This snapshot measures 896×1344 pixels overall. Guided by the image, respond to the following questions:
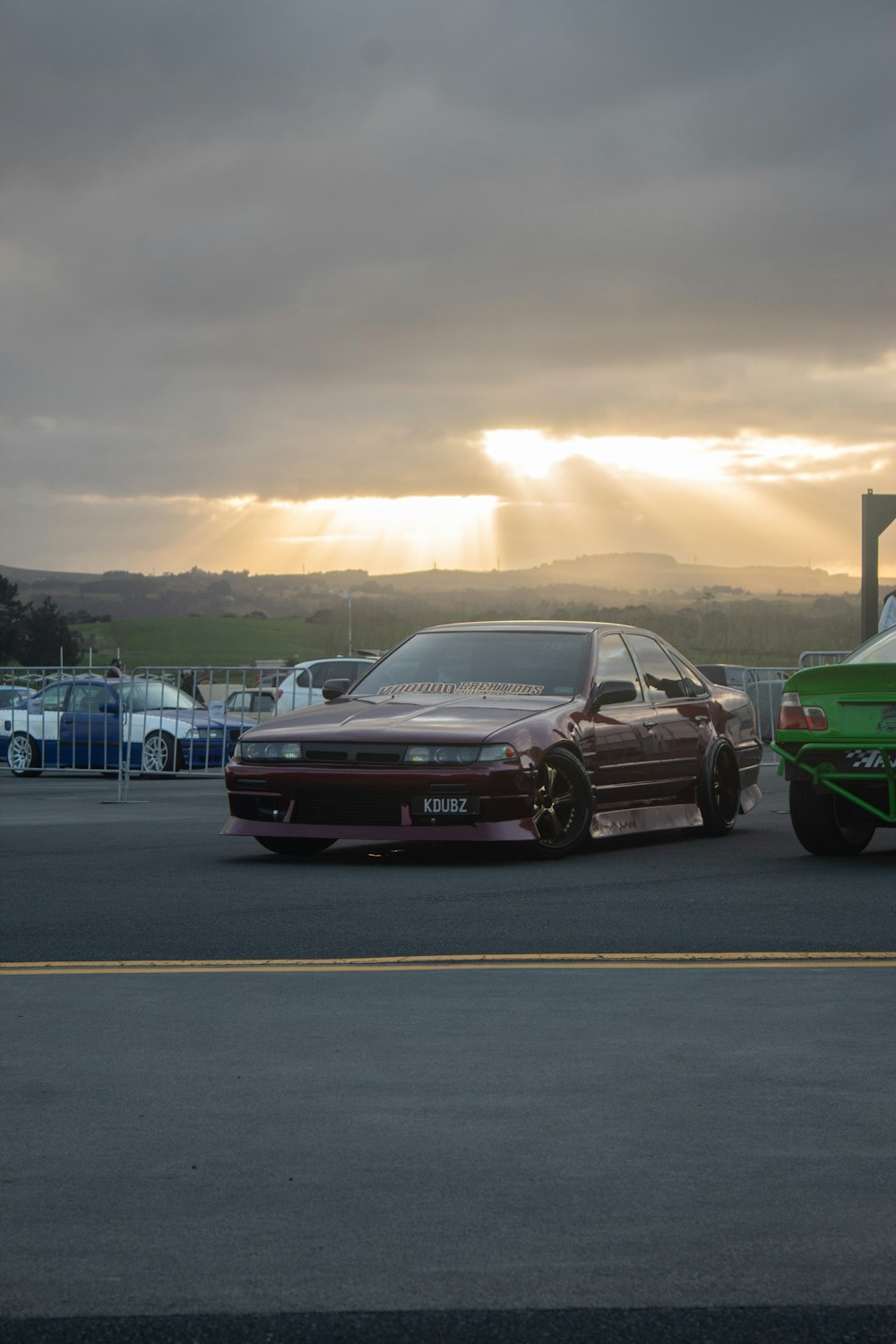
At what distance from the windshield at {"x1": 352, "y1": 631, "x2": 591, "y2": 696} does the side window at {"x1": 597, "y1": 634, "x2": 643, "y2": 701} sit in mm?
142

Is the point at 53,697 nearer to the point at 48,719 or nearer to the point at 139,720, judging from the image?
the point at 48,719

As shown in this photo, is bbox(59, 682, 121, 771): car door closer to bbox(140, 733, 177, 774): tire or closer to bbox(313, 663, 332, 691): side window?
bbox(140, 733, 177, 774): tire

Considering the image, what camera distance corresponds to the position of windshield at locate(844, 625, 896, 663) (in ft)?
38.4

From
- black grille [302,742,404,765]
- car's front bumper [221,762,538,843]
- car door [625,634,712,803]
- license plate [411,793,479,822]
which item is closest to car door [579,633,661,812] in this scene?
car door [625,634,712,803]

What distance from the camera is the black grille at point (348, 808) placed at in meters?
11.0

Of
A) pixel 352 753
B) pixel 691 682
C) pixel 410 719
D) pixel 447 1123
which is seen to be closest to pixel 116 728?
pixel 691 682

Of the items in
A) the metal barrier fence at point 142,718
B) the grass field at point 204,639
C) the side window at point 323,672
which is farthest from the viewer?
the grass field at point 204,639

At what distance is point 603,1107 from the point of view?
4.76 m

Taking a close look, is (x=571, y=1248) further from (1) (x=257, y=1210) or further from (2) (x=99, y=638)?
(2) (x=99, y=638)

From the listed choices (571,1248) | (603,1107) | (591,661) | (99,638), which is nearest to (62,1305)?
(571,1248)

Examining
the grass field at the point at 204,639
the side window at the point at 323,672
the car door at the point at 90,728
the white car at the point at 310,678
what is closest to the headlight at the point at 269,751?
the car door at the point at 90,728

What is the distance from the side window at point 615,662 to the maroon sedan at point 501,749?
1cm

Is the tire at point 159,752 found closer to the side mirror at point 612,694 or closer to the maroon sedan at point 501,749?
the maroon sedan at point 501,749

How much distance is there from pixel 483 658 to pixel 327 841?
183cm
